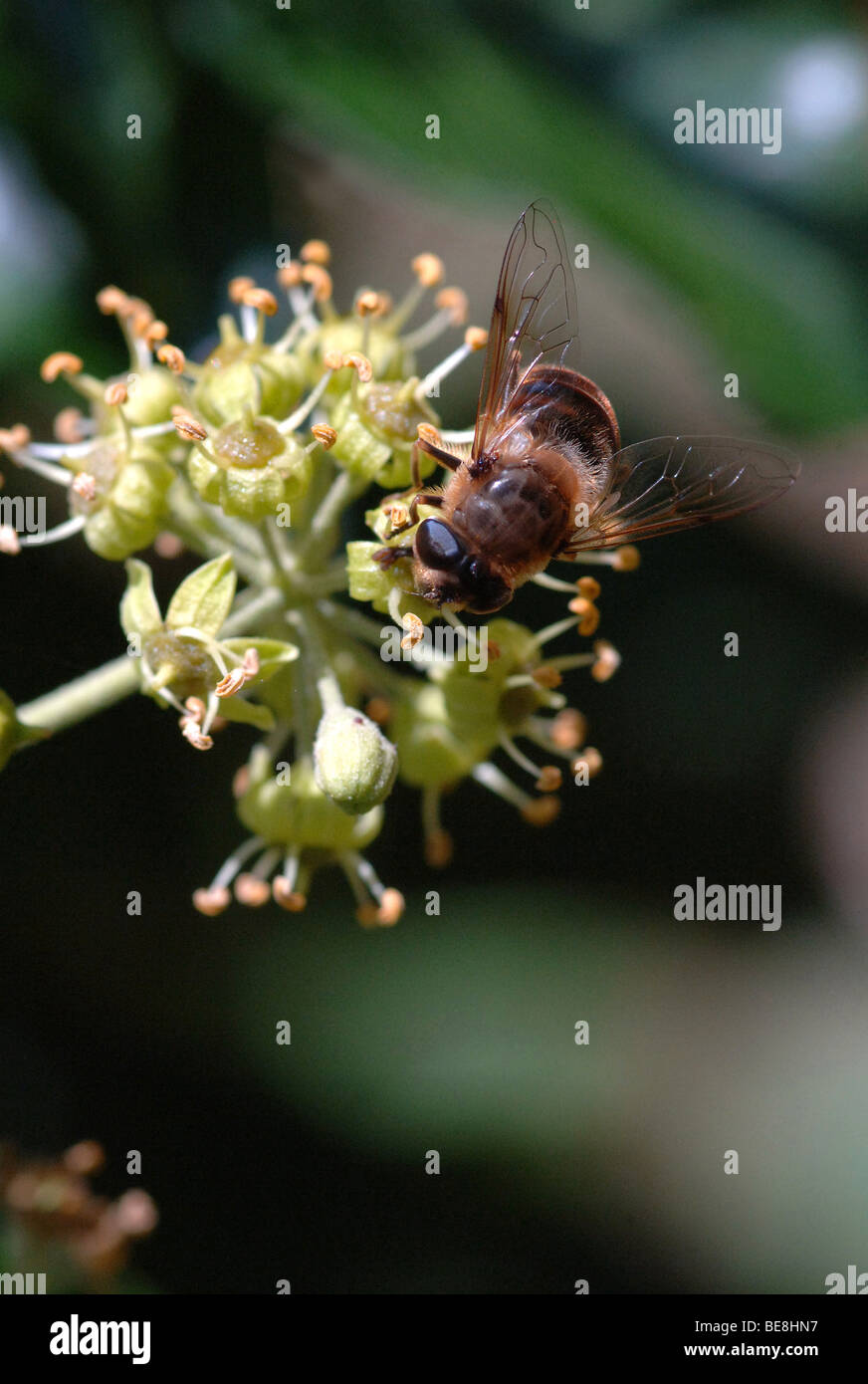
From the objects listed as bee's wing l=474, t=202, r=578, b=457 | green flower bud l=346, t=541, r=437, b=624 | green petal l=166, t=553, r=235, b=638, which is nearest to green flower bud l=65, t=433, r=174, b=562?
green petal l=166, t=553, r=235, b=638

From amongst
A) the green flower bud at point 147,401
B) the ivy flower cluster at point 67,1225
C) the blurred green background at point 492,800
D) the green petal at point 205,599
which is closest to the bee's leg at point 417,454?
the green petal at point 205,599

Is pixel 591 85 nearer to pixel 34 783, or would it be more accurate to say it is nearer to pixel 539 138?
pixel 539 138

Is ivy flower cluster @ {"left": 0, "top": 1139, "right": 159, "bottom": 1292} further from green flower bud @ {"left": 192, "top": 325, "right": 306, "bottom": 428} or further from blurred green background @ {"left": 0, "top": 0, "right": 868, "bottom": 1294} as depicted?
green flower bud @ {"left": 192, "top": 325, "right": 306, "bottom": 428}

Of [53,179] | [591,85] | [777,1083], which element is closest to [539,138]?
[591,85]

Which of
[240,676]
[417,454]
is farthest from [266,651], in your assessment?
[417,454]

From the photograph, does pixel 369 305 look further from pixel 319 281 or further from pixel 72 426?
pixel 72 426

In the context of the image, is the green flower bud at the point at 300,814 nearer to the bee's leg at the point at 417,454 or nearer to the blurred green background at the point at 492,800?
the bee's leg at the point at 417,454
